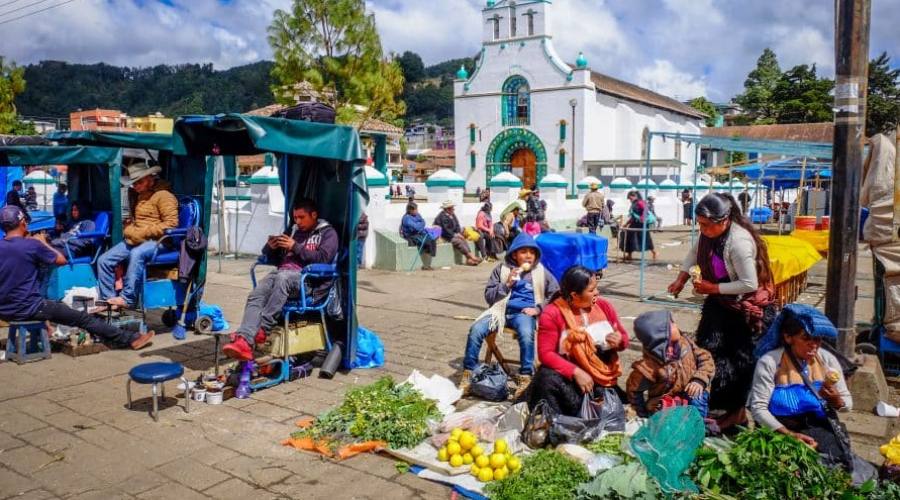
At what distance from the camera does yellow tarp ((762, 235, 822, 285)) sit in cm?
848

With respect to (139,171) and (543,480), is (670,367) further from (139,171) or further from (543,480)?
(139,171)

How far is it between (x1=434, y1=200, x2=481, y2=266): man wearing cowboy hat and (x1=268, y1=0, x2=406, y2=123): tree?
7.78 metres

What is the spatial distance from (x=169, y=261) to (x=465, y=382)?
407cm

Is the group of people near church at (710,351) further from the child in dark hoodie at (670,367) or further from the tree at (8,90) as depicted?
the tree at (8,90)

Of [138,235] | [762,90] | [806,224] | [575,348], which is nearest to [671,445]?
[575,348]

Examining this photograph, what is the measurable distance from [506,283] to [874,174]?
138 inches

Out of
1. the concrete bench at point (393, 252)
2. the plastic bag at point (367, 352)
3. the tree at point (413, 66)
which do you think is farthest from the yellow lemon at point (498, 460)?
the tree at point (413, 66)

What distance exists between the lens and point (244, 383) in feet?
19.2

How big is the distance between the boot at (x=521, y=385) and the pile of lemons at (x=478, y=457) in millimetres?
1085

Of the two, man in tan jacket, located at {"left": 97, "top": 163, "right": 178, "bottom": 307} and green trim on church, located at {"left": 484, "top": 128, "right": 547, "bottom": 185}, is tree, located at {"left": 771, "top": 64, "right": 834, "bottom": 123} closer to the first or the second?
green trim on church, located at {"left": 484, "top": 128, "right": 547, "bottom": 185}

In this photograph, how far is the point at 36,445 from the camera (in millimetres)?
4820

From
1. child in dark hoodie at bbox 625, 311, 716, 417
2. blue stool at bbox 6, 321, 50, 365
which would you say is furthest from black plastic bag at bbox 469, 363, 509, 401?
blue stool at bbox 6, 321, 50, 365

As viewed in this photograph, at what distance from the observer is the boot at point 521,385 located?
18.2ft

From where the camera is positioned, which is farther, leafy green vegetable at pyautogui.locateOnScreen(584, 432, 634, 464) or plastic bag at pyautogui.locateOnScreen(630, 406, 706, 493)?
leafy green vegetable at pyautogui.locateOnScreen(584, 432, 634, 464)
